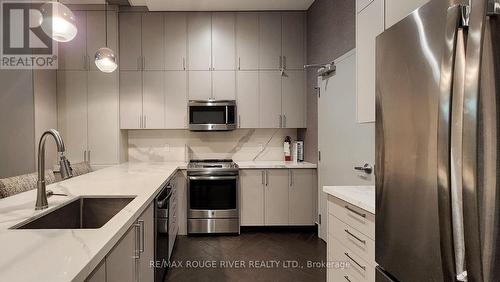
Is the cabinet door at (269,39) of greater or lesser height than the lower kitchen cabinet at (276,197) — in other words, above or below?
above

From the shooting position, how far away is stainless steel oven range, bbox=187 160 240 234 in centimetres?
357

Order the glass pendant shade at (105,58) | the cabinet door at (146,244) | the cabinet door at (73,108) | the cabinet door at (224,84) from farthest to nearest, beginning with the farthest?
the cabinet door at (224,84) < the cabinet door at (73,108) < the glass pendant shade at (105,58) < the cabinet door at (146,244)

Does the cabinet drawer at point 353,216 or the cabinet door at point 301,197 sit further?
the cabinet door at point 301,197

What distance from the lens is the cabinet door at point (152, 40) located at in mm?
3875

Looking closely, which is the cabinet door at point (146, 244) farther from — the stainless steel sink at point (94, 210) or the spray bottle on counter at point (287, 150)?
the spray bottle on counter at point (287, 150)

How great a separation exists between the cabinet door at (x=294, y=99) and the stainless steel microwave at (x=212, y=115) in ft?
2.41

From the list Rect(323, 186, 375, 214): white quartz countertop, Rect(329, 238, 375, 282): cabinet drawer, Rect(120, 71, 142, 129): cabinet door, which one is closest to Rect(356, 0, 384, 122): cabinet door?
Rect(323, 186, 375, 214): white quartz countertop

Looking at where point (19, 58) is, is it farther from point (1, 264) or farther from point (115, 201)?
point (1, 264)

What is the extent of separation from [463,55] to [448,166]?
0.30 metres

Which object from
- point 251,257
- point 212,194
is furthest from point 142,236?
point 212,194

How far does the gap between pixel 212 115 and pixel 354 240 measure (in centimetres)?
265

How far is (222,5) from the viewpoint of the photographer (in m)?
3.75

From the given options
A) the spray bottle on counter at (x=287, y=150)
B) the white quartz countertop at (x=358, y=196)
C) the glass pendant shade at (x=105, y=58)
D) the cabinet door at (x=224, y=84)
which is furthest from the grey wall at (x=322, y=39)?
the glass pendant shade at (x=105, y=58)

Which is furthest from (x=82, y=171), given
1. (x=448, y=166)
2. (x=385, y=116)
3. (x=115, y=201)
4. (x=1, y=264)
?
(x=448, y=166)
